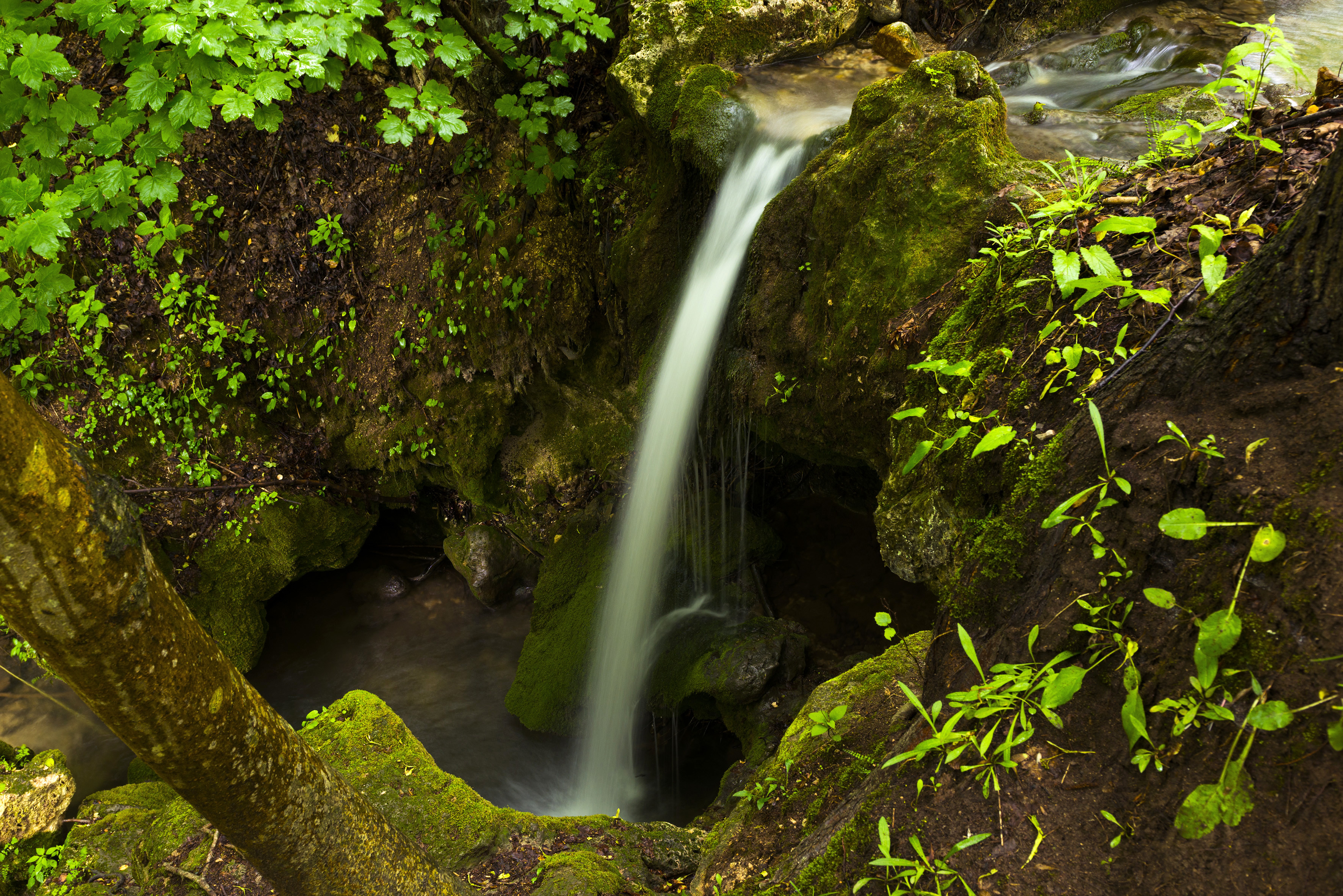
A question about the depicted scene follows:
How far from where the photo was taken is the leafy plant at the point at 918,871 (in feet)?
5.27

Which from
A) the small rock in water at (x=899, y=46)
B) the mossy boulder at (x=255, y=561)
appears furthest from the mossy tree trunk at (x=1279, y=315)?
the mossy boulder at (x=255, y=561)

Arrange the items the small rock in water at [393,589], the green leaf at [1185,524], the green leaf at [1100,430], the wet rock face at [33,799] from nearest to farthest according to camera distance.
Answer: the green leaf at [1185,524], the green leaf at [1100,430], the wet rock face at [33,799], the small rock in water at [393,589]

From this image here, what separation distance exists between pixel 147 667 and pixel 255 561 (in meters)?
5.97

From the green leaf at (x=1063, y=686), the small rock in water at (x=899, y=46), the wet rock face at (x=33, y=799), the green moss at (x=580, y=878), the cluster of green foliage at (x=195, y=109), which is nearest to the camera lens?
the green leaf at (x=1063, y=686)

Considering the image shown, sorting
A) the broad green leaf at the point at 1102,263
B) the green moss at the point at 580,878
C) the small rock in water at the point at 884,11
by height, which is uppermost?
the small rock in water at the point at 884,11

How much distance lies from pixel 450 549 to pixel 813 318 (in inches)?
183

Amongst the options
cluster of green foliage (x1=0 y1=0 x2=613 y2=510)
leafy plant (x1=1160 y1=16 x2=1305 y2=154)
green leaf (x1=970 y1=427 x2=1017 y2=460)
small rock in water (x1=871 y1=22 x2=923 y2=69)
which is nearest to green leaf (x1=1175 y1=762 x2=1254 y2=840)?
green leaf (x1=970 y1=427 x2=1017 y2=460)

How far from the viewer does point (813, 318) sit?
375 centimetres

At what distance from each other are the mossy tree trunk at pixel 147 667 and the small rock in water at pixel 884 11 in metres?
5.78

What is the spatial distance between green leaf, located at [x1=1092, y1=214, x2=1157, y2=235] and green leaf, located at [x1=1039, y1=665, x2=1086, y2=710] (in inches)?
47.8

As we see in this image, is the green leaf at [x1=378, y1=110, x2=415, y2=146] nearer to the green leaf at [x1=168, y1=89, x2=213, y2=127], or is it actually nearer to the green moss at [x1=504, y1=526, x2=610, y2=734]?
the green leaf at [x1=168, y1=89, x2=213, y2=127]

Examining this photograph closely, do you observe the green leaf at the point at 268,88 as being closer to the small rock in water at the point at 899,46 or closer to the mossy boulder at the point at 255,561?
the small rock in water at the point at 899,46

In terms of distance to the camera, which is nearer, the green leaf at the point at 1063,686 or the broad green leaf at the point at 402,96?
the green leaf at the point at 1063,686

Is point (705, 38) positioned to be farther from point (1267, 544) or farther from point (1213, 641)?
point (1213, 641)
